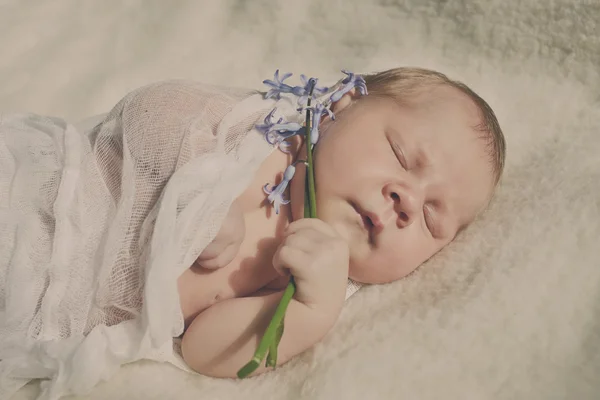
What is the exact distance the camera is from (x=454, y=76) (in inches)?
52.3

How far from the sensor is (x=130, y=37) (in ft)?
4.60

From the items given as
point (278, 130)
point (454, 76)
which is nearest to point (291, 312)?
point (278, 130)

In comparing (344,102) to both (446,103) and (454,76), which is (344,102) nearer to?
(446,103)

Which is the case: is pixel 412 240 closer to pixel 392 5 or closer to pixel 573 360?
pixel 573 360

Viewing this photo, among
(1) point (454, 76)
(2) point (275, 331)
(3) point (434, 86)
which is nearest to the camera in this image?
(2) point (275, 331)

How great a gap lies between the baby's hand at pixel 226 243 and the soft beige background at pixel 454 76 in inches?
6.4

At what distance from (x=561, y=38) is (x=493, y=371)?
0.74 m

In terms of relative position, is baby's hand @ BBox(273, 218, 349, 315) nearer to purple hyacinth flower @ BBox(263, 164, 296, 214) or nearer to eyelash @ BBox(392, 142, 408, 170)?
purple hyacinth flower @ BBox(263, 164, 296, 214)

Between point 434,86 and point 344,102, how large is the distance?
152 mm

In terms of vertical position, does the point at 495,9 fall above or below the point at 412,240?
above

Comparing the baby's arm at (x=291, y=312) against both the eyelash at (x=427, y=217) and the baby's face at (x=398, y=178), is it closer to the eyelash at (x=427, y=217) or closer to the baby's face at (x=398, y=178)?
the baby's face at (x=398, y=178)

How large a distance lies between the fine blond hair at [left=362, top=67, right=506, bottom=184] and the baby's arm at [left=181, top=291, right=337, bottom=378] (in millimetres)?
396

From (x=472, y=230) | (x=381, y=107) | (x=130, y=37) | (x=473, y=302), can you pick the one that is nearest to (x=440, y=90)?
(x=381, y=107)

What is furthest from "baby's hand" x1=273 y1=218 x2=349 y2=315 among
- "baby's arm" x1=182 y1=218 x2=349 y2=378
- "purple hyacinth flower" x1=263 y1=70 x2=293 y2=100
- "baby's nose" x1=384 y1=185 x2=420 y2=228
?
"purple hyacinth flower" x1=263 y1=70 x2=293 y2=100
